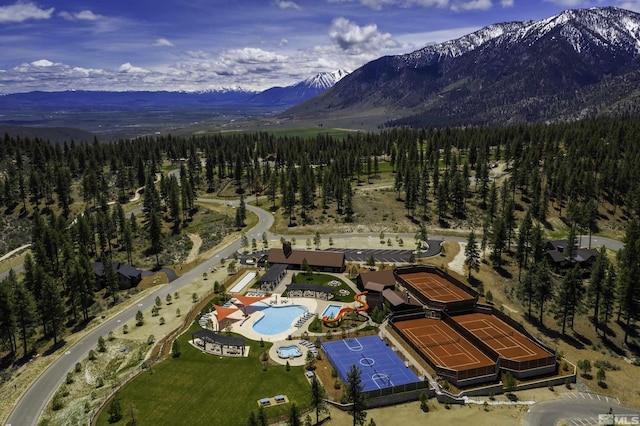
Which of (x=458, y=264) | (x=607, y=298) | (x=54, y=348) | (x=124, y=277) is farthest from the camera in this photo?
(x=458, y=264)

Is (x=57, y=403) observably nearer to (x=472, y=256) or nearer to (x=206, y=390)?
(x=206, y=390)

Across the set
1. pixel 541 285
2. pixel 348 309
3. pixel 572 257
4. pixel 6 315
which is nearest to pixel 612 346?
pixel 541 285

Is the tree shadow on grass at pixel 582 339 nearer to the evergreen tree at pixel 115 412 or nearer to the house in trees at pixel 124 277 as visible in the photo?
the evergreen tree at pixel 115 412

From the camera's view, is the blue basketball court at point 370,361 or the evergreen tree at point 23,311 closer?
the blue basketball court at point 370,361

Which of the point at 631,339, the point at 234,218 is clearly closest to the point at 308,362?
the point at 631,339

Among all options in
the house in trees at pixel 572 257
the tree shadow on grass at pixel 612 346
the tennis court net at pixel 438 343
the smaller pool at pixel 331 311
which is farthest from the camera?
the house in trees at pixel 572 257

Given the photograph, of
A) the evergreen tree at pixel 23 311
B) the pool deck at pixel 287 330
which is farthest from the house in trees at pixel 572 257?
the evergreen tree at pixel 23 311

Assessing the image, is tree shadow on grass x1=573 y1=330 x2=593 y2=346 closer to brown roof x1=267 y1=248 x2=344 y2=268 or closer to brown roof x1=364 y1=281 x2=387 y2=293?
brown roof x1=364 y1=281 x2=387 y2=293
